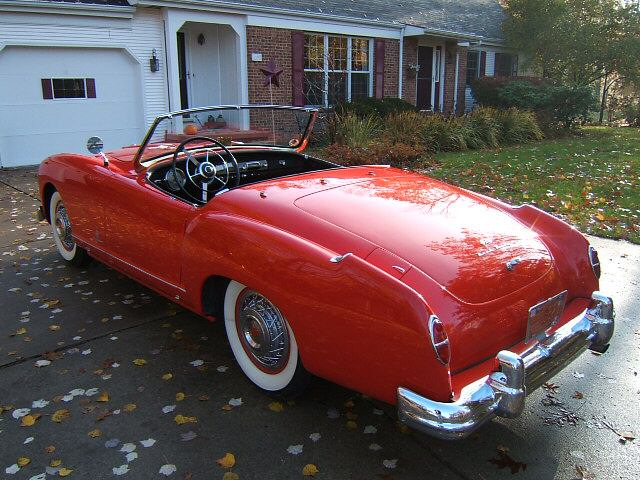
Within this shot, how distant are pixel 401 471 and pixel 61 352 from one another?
2.29 metres

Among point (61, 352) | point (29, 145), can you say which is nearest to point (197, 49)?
point (29, 145)

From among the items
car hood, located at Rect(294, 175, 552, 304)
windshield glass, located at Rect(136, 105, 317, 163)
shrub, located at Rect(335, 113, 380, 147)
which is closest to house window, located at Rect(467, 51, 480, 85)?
shrub, located at Rect(335, 113, 380, 147)

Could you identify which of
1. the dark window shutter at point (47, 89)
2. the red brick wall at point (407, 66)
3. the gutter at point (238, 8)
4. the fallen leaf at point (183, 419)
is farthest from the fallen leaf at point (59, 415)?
the red brick wall at point (407, 66)

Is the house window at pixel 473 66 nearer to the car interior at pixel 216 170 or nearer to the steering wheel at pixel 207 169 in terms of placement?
the car interior at pixel 216 170

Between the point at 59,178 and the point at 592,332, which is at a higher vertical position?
the point at 59,178

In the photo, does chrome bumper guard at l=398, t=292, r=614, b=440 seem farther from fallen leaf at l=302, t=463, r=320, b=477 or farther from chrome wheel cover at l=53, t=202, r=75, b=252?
chrome wheel cover at l=53, t=202, r=75, b=252

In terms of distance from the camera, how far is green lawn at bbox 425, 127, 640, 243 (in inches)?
268

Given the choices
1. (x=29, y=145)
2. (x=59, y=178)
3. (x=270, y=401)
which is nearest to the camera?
(x=270, y=401)

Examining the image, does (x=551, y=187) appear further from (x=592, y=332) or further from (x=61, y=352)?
(x=61, y=352)

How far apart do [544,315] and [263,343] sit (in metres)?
1.42

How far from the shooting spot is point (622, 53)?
19422 millimetres

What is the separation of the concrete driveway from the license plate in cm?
49

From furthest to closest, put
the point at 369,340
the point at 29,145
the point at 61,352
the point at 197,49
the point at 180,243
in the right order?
the point at 197,49
the point at 29,145
the point at 61,352
the point at 180,243
the point at 369,340

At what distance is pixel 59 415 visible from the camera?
2877mm
